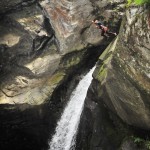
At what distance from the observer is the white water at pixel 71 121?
59.0ft

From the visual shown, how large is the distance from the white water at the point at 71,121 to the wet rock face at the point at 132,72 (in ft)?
13.7

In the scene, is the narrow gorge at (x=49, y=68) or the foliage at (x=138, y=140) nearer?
the foliage at (x=138, y=140)

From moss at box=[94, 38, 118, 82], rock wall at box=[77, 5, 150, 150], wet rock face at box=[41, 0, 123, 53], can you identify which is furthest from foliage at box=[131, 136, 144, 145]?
wet rock face at box=[41, 0, 123, 53]

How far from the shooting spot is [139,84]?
1237 cm

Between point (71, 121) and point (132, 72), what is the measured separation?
23.4 feet

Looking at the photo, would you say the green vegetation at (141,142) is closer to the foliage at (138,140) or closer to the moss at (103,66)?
the foliage at (138,140)

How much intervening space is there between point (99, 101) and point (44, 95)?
13.8 ft

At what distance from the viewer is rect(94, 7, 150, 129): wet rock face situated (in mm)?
11941

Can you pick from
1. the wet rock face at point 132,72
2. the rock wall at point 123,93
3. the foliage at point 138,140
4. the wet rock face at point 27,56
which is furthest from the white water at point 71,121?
the foliage at point 138,140

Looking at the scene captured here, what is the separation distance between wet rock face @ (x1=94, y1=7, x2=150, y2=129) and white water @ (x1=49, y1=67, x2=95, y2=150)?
13.7 feet

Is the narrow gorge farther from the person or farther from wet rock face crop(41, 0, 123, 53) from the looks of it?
the person

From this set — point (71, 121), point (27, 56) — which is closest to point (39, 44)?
point (27, 56)

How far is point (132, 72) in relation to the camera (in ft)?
41.5

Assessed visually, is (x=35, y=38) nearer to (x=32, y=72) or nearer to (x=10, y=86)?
(x=32, y=72)
